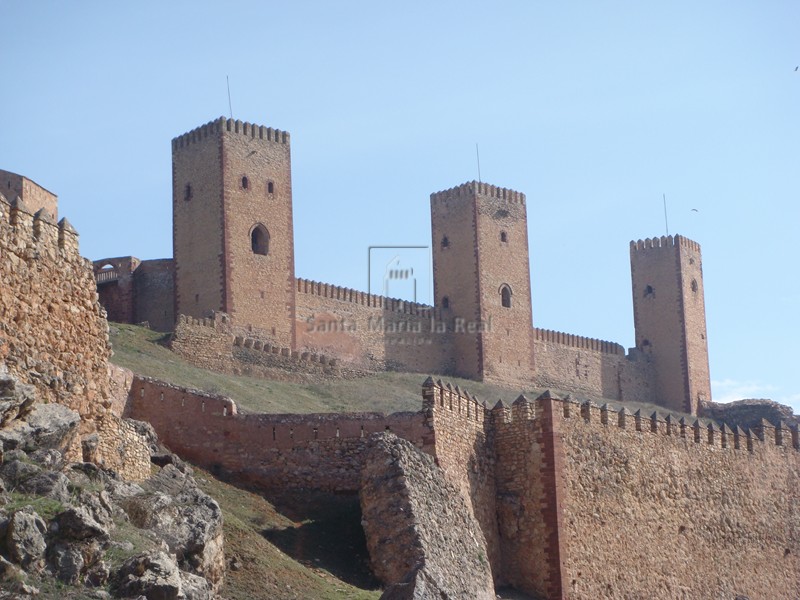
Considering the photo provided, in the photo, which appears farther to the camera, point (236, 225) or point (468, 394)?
point (236, 225)

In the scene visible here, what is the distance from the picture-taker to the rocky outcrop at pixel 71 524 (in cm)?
1497

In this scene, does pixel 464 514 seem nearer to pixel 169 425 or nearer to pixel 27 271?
pixel 169 425

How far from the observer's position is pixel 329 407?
4091 cm

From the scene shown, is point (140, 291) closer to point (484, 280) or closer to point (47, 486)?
point (484, 280)

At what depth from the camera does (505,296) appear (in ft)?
189

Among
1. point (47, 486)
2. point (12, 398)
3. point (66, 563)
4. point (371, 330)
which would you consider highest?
point (371, 330)

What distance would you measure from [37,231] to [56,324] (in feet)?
3.57

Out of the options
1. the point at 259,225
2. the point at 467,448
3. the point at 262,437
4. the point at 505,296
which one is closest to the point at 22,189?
the point at 259,225

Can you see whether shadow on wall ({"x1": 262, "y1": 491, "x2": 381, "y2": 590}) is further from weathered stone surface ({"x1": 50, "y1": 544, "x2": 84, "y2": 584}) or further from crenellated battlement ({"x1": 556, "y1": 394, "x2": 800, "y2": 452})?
weathered stone surface ({"x1": 50, "y1": 544, "x2": 84, "y2": 584})

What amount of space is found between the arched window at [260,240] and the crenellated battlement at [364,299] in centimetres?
244

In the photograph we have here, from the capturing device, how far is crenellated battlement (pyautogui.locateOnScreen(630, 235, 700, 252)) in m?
63.8

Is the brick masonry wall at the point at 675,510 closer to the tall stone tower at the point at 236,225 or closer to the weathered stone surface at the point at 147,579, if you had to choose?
the weathered stone surface at the point at 147,579

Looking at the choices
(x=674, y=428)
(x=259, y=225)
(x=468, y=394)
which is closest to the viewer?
(x=468, y=394)

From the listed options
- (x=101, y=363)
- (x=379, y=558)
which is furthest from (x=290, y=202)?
(x=101, y=363)
